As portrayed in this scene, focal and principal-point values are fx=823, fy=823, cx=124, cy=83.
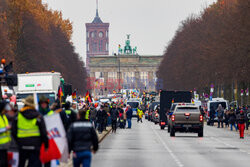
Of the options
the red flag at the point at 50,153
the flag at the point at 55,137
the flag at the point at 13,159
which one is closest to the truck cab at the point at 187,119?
the flag at the point at 55,137

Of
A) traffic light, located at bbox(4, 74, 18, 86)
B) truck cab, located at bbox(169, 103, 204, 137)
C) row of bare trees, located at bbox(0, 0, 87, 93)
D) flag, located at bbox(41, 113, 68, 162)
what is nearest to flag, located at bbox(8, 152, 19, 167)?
flag, located at bbox(41, 113, 68, 162)

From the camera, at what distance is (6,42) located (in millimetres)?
63312

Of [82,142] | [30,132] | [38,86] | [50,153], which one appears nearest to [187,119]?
[38,86]

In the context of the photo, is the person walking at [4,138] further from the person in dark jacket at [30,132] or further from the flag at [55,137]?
the flag at [55,137]

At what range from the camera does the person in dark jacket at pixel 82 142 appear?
A: 13.6m

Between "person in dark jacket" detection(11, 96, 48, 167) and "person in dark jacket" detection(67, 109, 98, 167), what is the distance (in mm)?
466

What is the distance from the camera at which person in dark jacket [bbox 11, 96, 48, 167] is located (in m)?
13.6

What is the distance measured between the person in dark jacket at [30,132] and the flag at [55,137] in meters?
0.63

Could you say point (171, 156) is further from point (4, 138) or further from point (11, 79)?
point (4, 138)

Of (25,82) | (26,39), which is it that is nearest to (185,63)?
(26,39)

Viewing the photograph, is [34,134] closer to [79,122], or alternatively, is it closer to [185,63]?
[79,122]

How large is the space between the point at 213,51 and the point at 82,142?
56.3m

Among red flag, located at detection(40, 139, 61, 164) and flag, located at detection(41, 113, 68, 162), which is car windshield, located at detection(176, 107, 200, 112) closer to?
flag, located at detection(41, 113, 68, 162)

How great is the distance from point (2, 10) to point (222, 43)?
1948 cm
